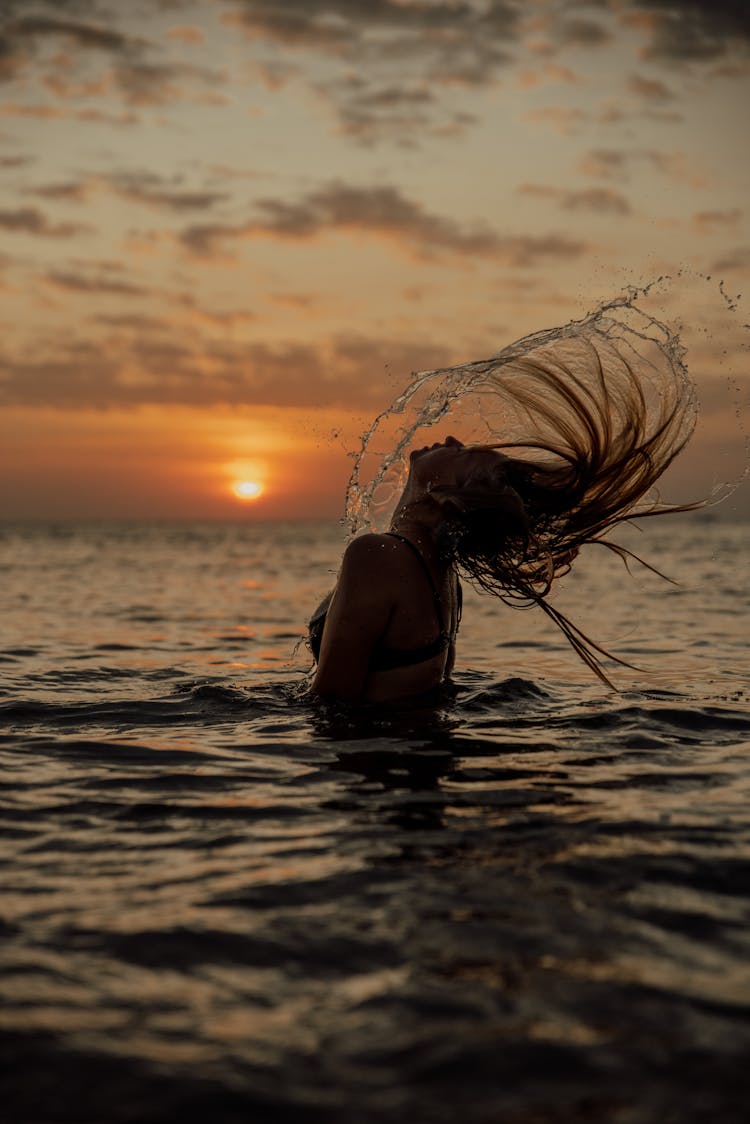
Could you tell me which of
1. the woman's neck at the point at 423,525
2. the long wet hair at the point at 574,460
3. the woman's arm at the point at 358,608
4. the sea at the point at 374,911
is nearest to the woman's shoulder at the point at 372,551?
the woman's arm at the point at 358,608

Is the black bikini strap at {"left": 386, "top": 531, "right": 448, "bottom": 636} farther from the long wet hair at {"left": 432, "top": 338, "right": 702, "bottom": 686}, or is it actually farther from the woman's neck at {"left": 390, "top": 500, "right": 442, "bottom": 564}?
the long wet hair at {"left": 432, "top": 338, "right": 702, "bottom": 686}

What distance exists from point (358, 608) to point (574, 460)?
74.0 inches

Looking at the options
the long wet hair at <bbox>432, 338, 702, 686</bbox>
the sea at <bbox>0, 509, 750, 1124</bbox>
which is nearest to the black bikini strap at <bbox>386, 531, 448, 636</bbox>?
the long wet hair at <bbox>432, 338, 702, 686</bbox>

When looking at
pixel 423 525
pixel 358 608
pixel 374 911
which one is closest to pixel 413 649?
pixel 358 608

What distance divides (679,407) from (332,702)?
3013 mm

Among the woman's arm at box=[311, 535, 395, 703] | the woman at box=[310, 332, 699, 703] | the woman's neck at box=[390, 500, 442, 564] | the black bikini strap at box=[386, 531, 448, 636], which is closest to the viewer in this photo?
the woman's arm at box=[311, 535, 395, 703]

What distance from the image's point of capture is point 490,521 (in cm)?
625

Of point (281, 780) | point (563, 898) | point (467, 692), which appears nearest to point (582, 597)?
point (467, 692)

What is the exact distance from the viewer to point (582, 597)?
69.4 feet

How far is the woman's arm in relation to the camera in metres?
5.72

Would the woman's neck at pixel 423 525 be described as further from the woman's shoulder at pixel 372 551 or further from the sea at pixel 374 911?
the sea at pixel 374 911

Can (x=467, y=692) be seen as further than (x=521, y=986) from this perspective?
Yes

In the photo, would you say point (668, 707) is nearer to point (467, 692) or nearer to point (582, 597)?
point (467, 692)

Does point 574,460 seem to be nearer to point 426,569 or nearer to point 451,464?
point 451,464
